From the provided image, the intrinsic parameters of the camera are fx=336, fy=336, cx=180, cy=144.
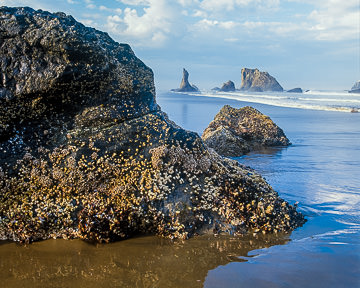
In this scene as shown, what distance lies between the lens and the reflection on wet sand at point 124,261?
3.25 meters

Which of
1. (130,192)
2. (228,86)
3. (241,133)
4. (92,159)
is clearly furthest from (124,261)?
(228,86)

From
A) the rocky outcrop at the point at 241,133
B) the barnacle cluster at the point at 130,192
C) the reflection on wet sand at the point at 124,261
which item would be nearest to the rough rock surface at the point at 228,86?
the rocky outcrop at the point at 241,133

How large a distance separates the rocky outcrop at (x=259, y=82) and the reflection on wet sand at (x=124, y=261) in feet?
313

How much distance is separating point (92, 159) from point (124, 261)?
4.39ft

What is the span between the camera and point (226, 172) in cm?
464

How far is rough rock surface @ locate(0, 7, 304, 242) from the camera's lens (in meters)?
3.98

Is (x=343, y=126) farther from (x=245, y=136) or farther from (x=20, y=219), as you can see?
(x=20, y=219)

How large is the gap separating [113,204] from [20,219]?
3.56 ft

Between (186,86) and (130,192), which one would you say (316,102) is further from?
(186,86)

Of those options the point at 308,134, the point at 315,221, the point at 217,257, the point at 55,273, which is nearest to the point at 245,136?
the point at 308,134

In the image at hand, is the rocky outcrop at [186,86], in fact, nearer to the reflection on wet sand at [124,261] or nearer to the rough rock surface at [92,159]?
the rough rock surface at [92,159]

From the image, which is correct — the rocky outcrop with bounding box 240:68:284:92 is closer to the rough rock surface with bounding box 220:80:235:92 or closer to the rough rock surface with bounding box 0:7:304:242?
the rough rock surface with bounding box 220:80:235:92

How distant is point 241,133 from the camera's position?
1120 centimetres

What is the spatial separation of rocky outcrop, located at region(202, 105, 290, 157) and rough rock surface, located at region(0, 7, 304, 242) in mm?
5202
